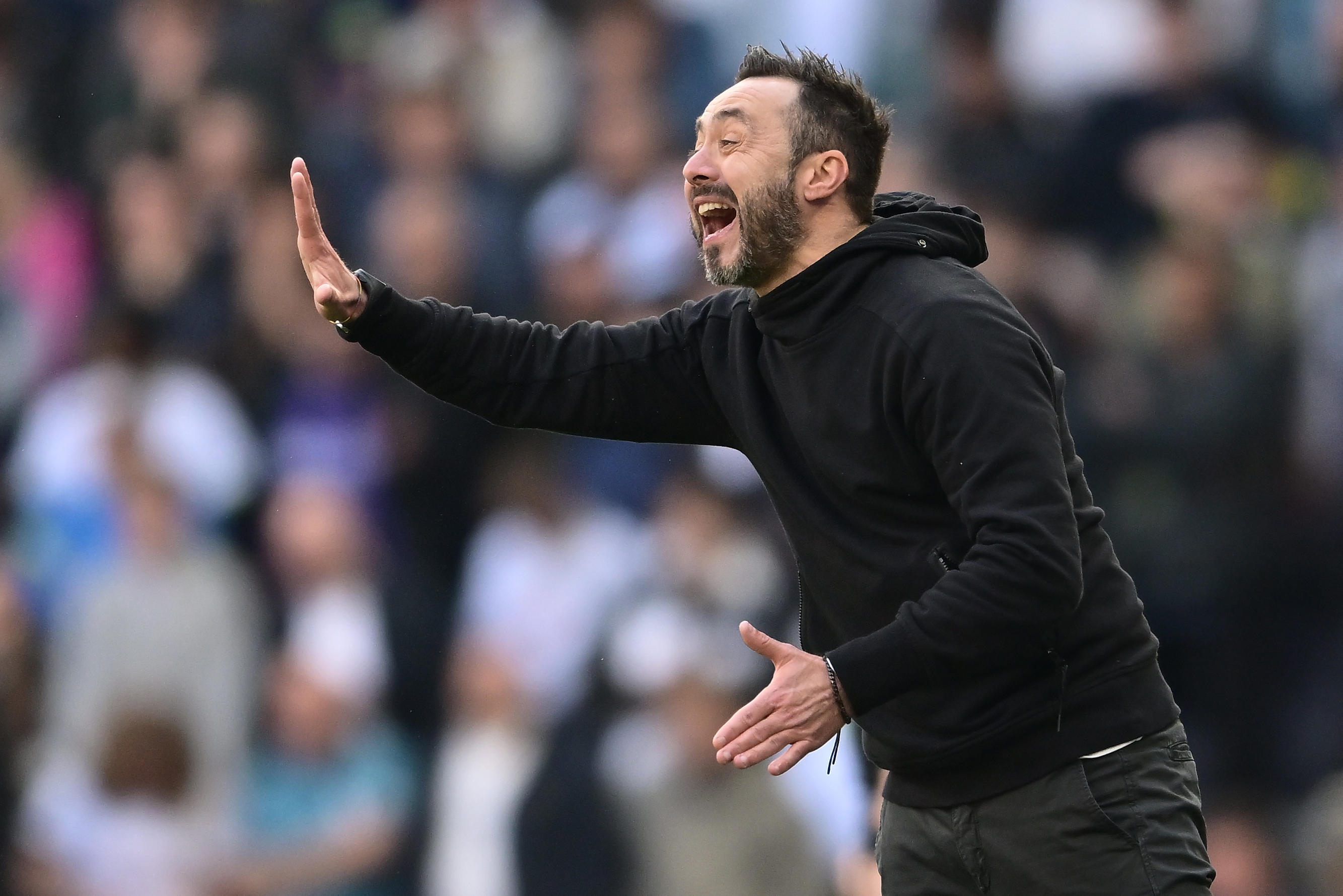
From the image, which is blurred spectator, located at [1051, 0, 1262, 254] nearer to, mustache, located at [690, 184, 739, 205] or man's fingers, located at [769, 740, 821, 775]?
mustache, located at [690, 184, 739, 205]

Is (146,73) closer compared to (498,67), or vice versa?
(498,67)

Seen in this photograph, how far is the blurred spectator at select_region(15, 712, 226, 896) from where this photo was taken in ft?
20.7

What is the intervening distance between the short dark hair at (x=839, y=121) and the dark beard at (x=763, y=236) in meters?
0.08

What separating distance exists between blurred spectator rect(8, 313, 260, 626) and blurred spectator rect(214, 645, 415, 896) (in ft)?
2.81

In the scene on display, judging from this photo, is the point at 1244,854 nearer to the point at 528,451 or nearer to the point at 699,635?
the point at 699,635

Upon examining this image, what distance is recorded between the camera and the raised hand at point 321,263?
3186 mm

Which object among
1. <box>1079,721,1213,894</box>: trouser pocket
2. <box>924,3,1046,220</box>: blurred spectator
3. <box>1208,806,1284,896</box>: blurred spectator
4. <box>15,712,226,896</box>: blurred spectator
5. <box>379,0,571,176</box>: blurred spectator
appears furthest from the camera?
<box>379,0,571,176</box>: blurred spectator

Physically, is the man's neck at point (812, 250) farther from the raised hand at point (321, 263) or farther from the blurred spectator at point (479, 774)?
the blurred spectator at point (479, 774)

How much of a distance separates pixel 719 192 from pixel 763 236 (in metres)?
0.13

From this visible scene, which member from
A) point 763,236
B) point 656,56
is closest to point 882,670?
point 763,236

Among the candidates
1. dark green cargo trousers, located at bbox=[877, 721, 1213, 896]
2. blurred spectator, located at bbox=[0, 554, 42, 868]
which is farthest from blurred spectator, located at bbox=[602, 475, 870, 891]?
dark green cargo trousers, located at bbox=[877, 721, 1213, 896]

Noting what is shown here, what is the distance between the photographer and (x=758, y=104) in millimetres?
3213

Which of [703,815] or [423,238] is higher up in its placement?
[423,238]

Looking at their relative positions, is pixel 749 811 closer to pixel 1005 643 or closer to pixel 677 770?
pixel 677 770
